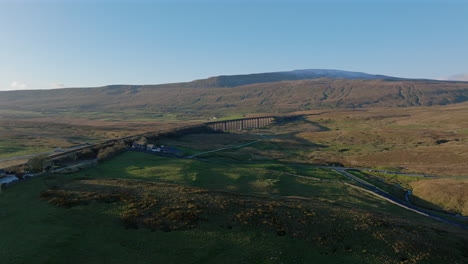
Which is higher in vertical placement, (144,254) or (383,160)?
(144,254)

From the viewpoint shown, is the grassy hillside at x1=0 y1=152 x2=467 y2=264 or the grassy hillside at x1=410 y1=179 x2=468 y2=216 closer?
the grassy hillside at x1=0 y1=152 x2=467 y2=264

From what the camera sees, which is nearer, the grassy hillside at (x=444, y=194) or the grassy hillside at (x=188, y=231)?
the grassy hillside at (x=188, y=231)

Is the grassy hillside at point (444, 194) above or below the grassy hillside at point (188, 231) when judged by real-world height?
below

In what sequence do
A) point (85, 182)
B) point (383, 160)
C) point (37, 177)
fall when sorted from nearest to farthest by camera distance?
1. point (85, 182)
2. point (37, 177)
3. point (383, 160)

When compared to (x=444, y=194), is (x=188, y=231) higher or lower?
higher

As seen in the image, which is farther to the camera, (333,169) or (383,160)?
(383,160)

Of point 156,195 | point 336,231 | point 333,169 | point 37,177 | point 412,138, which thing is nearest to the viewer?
point 336,231

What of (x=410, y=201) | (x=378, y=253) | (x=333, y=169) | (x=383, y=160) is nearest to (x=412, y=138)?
(x=383, y=160)

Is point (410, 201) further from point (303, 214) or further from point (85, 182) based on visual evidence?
point (85, 182)

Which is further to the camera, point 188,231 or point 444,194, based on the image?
point 444,194

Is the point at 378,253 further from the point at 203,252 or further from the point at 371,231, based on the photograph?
the point at 203,252

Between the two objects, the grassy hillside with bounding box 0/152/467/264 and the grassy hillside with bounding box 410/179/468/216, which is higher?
the grassy hillside with bounding box 0/152/467/264
